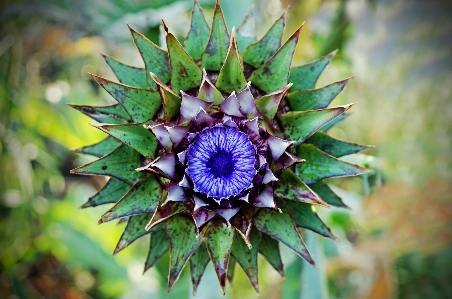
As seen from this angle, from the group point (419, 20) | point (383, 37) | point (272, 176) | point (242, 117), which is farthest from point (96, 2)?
point (419, 20)

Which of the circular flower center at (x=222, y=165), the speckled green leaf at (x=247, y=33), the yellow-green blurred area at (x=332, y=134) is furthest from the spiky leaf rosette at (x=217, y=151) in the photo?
the yellow-green blurred area at (x=332, y=134)

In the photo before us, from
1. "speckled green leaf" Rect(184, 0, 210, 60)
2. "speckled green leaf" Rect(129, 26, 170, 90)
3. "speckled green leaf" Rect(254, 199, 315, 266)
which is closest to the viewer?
"speckled green leaf" Rect(254, 199, 315, 266)

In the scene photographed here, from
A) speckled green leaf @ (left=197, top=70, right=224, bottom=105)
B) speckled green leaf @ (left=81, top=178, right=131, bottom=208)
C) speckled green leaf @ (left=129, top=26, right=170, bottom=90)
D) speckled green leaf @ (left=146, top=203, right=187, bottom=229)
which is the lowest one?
speckled green leaf @ (left=146, top=203, right=187, bottom=229)

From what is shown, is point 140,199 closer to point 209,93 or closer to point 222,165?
point 222,165

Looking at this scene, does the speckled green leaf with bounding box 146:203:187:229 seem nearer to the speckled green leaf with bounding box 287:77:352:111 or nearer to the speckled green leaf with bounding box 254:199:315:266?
the speckled green leaf with bounding box 254:199:315:266

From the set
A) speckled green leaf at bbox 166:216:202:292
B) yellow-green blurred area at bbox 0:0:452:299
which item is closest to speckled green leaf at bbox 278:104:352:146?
speckled green leaf at bbox 166:216:202:292
